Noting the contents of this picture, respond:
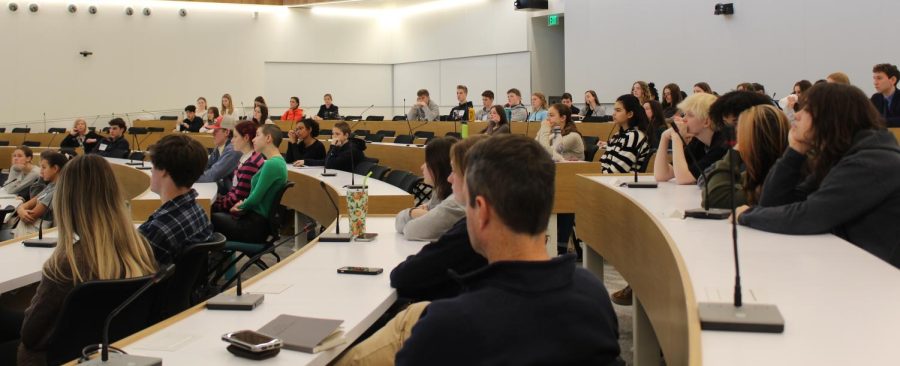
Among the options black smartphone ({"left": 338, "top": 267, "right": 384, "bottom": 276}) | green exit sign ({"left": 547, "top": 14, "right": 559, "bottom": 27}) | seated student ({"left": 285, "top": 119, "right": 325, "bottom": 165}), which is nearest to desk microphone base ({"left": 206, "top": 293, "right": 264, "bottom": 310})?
black smartphone ({"left": 338, "top": 267, "right": 384, "bottom": 276})

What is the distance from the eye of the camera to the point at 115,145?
1019 cm

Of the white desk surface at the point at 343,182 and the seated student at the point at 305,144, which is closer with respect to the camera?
the white desk surface at the point at 343,182

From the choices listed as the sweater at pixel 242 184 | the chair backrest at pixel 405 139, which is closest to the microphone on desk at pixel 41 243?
the sweater at pixel 242 184

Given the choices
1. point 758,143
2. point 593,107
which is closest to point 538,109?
point 593,107

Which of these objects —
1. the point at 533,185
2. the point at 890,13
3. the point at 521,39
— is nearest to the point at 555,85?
the point at 521,39

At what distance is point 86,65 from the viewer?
16547mm

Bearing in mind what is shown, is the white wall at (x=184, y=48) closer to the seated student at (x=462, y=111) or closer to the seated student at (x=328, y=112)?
the seated student at (x=328, y=112)

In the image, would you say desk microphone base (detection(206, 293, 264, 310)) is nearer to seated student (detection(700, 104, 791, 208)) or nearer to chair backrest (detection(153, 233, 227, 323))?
chair backrest (detection(153, 233, 227, 323))

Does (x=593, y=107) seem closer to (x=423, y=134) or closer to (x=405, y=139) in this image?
(x=423, y=134)

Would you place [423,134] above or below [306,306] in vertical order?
above

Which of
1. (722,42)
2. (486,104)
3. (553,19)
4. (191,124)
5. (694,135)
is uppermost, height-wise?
(553,19)

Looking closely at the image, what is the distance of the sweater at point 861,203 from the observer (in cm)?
262

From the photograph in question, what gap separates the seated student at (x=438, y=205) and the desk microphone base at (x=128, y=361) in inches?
64.4

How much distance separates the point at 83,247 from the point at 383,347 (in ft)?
3.72
